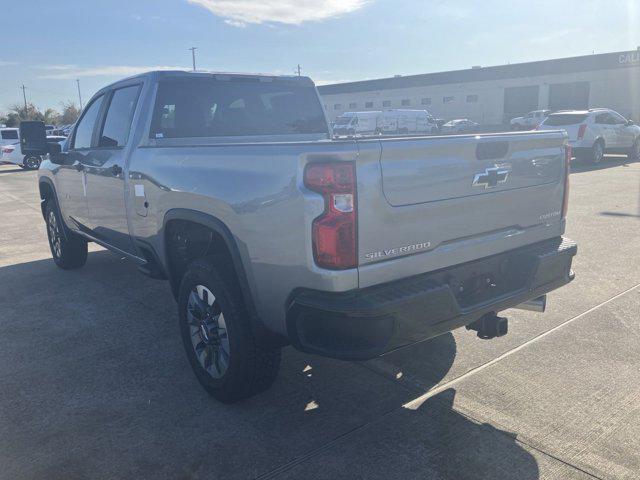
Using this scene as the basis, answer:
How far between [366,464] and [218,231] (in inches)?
56.1

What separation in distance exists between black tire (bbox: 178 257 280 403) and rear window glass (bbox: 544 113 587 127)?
1639cm

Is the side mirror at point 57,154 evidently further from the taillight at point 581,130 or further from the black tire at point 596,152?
the black tire at point 596,152

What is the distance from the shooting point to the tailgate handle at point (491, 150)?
301 cm

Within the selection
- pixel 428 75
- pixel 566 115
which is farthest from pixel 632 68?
pixel 566 115

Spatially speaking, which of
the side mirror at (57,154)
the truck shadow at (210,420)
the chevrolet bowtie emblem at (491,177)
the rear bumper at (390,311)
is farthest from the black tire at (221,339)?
the side mirror at (57,154)

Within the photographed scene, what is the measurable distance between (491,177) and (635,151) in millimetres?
18796

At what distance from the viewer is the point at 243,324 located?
3.09m

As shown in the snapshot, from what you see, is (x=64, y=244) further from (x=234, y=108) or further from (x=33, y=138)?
(x=234, y=108)

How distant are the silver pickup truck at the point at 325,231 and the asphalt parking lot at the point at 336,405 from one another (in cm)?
38

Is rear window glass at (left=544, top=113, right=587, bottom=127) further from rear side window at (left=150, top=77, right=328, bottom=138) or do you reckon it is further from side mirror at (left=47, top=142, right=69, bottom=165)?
side mirror at (left=47, top=142, right=69, bottom=165)

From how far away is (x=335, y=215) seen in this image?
254cm

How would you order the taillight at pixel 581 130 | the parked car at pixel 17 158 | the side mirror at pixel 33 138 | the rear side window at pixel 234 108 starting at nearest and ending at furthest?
the rear side window at pixel 234 108 < the side mirror at pixel 33 138 < the taillight at pixel 581 130 < the parked car at pixel 17 158

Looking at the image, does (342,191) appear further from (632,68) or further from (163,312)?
(632,68)

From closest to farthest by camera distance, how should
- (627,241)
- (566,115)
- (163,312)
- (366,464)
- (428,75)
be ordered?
(366,464) → (163,312) → (627,241) → (566,115) → (428,75)
